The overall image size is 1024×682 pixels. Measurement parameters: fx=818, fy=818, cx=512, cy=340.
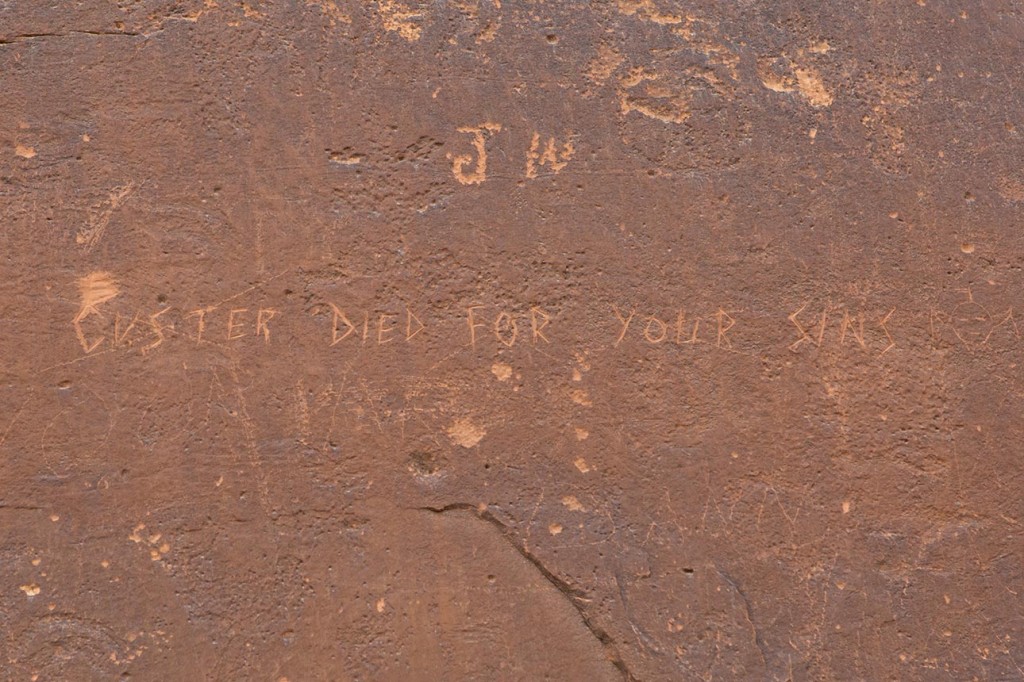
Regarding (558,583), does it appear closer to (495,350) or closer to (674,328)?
(495,350)

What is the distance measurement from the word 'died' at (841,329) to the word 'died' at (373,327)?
1.04 m

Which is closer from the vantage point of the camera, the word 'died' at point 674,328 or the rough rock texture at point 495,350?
the rough rock texture at point 495,350

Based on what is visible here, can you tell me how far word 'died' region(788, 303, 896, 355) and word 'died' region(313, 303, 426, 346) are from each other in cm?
104

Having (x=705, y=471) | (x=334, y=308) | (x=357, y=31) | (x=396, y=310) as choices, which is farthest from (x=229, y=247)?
(x=705, y=471)

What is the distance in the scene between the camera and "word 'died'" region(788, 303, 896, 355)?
89.0 inches

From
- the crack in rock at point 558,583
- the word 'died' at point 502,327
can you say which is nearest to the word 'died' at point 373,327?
the word 'died' at point 502,327

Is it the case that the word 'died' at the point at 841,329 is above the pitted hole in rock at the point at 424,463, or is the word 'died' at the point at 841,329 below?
above

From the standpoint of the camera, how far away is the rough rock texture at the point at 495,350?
6.96 feet

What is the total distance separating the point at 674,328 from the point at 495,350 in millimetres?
496

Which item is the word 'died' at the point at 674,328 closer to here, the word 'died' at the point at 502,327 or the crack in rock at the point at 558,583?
the word 'died' at the point at 502,327

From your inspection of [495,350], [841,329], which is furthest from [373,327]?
[841,329]

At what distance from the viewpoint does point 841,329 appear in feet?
7.43

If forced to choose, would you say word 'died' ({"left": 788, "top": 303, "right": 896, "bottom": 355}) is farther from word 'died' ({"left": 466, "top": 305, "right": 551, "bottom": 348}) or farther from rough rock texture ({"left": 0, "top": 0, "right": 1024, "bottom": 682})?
word 'died' ({"left": 466, "top": 305, "right": 551, "bottom": 348})

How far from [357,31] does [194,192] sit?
0.65 metres
